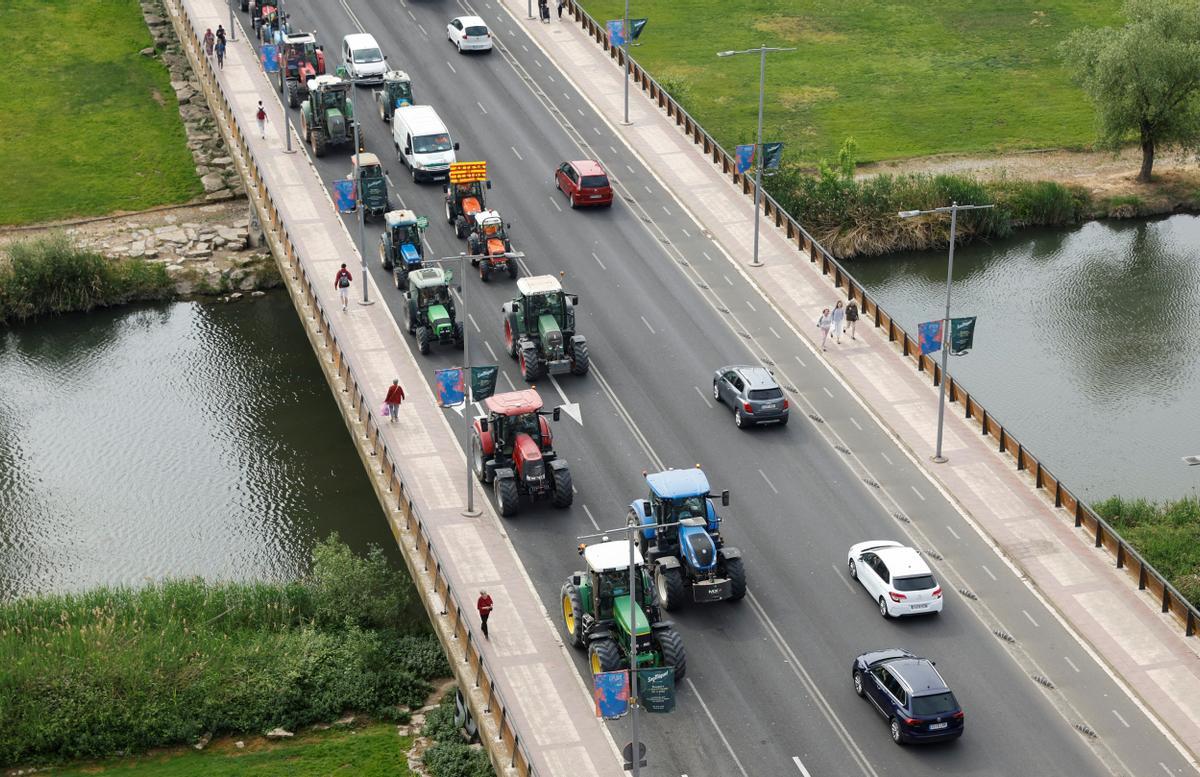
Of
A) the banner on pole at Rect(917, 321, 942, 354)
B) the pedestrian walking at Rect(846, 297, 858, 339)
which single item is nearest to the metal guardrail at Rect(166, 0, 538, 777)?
the banner on pole at Rect(917, 321, 942, 354)

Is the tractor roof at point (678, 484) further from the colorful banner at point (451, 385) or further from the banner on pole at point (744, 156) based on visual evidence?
the banner on pole at point (744, 156)

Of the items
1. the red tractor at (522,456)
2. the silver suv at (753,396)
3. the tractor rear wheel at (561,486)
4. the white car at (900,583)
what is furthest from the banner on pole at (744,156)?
the white car at (900,583)

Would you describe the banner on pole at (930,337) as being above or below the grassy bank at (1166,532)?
above

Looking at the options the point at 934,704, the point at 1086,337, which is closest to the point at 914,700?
the point at 934,704

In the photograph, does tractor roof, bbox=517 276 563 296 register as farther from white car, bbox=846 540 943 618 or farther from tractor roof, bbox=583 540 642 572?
white car, bbox=846 540 943 618

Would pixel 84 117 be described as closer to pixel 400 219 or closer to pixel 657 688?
pixel 400 219
